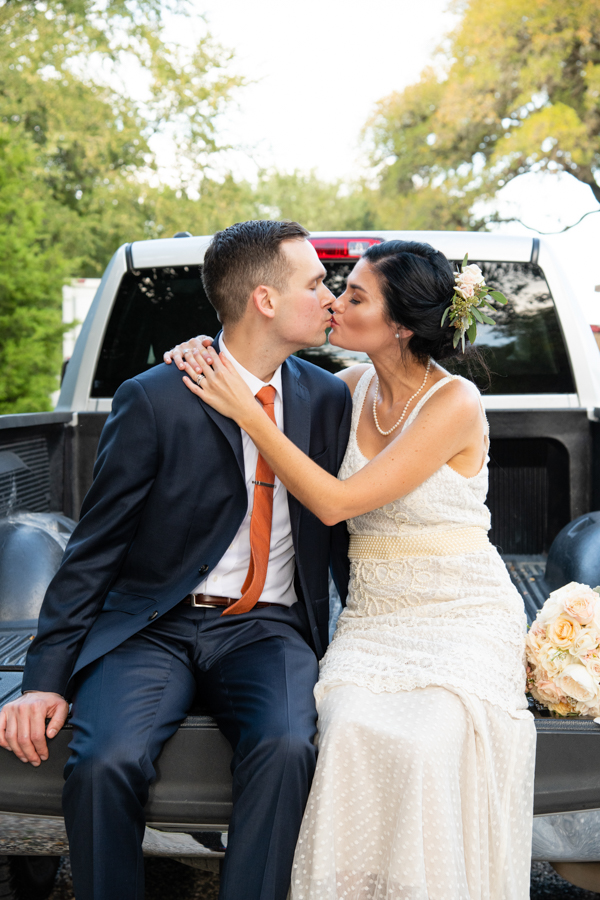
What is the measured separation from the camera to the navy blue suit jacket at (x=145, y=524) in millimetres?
2203

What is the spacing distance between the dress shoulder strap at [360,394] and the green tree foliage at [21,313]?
11.0 metres

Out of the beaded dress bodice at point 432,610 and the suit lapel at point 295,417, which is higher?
the suit lapel at point 295,417

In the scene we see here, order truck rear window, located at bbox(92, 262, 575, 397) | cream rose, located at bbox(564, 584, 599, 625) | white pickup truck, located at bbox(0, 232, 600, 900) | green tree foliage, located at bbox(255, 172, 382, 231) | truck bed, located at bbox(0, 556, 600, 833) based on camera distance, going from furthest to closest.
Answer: green tree foliage, located at bbox(255, 172, 382, 231), truck rear window, located at bbox(92, 262, 575, 397), white pickup truck, located at bbox(0, 232, 600, 900), cream rose, located at bbox(564, 584, 599, 625), truck bed, located at bbox(0, 556, 600, 833)

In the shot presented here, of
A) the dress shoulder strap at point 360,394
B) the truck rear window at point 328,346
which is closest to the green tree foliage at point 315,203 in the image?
the truck rear window at point 328,346

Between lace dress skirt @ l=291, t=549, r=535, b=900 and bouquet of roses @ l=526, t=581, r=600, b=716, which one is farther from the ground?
bouquet of roses @ l=526, t=581, r=600, b=716

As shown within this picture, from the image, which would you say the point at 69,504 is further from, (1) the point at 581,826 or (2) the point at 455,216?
(2) the point at 455,216

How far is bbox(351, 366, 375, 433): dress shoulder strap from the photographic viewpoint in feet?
9.30

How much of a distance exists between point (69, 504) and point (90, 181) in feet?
72.4

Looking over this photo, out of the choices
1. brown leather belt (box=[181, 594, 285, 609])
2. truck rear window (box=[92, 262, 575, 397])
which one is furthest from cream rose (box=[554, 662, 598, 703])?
Answer: truck rear window (box=[92, 262, 575, 397])

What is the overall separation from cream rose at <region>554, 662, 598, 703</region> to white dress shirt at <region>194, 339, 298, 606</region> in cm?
79

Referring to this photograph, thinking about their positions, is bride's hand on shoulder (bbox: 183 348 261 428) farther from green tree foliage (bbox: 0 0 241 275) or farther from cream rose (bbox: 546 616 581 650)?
green tree foliage (bbox: 0 0 241 275)

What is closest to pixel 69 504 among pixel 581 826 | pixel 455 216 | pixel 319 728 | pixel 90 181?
pixel 319 728

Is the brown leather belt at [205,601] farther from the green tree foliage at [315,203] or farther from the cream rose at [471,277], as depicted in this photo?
the green tree foliage at [315,203]

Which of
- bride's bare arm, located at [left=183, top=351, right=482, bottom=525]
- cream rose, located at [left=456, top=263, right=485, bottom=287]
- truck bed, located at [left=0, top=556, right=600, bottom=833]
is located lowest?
truck bed, located at [left=0, top=556, right=600, bottom=833]
